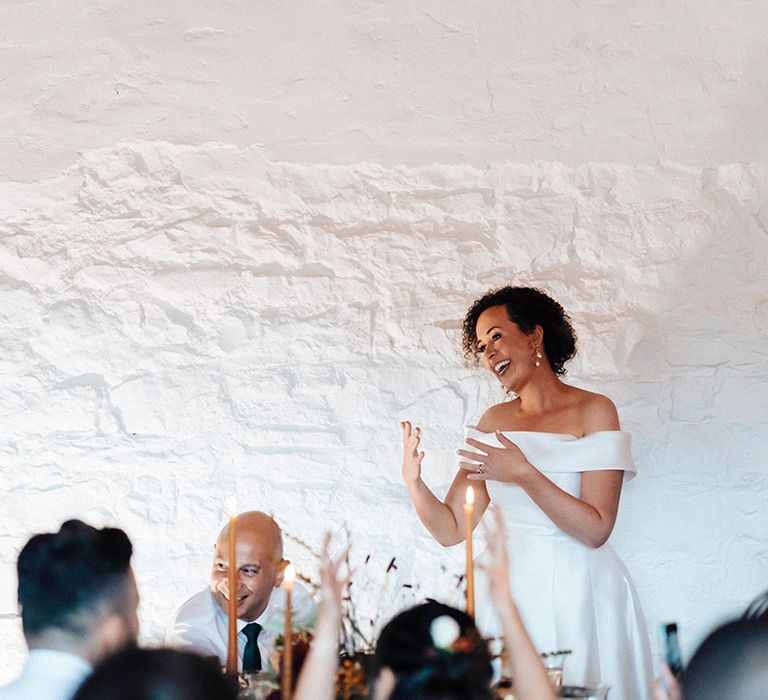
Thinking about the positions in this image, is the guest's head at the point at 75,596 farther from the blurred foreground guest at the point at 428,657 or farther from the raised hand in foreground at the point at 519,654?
the raised hand in foreground at the point at 519,654

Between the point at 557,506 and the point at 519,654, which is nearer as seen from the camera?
the point at 519,654

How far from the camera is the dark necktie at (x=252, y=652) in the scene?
2.56 metres

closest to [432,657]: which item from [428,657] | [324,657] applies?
[428,657]

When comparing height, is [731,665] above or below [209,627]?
below

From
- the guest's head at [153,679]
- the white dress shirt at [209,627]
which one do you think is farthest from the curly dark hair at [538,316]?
the guest's head at [153,679]

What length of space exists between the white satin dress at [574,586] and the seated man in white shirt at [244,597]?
587mm

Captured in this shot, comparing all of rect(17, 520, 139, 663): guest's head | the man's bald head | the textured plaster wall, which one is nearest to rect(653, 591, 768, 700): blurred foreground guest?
rect(17, 520, 139, 663): guest's head

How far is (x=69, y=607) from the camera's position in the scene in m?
1.95

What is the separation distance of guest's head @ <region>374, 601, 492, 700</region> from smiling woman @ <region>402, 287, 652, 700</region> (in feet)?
4.38

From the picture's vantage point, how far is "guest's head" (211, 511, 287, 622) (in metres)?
3.24

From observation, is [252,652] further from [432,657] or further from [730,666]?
[730,666]

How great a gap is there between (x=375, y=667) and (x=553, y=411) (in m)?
1.93

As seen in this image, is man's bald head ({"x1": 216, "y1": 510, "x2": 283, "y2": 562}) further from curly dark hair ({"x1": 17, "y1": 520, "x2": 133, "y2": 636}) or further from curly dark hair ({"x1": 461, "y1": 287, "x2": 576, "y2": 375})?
curly dark hair ({"x1": 17, "y1": 520, "x2": 133, "y2": 636})

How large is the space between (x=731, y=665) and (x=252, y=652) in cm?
141
